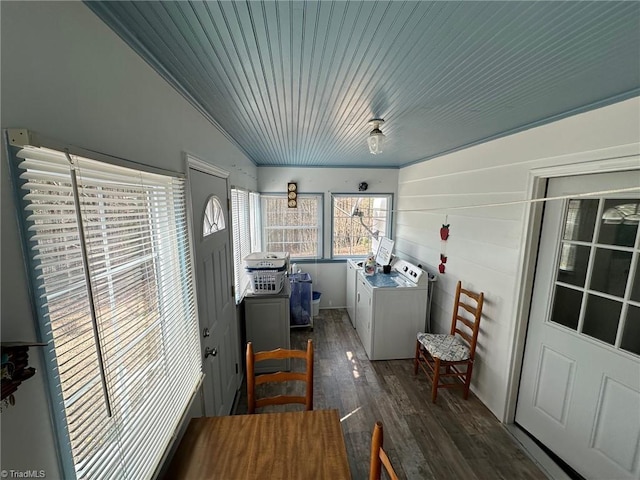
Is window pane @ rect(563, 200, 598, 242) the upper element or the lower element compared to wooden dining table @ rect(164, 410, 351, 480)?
upper

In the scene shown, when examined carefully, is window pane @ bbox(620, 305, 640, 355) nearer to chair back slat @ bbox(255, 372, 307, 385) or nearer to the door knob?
chair back slat @ bbox(255, 372, 307, 385)

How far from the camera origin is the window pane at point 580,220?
1646 millimetres

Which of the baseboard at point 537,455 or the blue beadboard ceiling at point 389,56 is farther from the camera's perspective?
the baseboard at point 537,455

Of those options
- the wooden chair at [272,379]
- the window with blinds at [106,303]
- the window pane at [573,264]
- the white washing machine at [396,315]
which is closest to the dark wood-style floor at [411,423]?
the white washing machine at [396,315]

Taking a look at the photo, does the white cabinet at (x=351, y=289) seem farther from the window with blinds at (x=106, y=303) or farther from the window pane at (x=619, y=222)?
the window with blinds at (x=106, y=303)

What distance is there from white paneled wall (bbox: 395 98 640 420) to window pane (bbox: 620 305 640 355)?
0.58 m

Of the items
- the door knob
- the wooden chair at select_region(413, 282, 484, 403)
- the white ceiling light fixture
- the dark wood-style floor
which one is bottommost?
the dark wood-style floor

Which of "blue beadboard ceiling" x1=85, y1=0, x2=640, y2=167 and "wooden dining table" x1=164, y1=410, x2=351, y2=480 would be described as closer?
"blue beadboard ceiling" x1=85, y1=0, x2=640, y2=167

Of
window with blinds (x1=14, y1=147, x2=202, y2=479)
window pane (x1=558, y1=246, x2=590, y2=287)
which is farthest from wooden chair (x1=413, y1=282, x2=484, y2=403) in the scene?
window with blinds (x1=14, y1=147, x2=202, y2=479)

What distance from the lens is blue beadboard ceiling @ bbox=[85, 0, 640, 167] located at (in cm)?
82

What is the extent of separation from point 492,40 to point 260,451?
1902 millimetres

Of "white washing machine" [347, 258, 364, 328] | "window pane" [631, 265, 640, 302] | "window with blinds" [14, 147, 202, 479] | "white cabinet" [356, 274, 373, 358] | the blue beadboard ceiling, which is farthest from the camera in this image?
"white washing machine" [347, 258, 364, 328]

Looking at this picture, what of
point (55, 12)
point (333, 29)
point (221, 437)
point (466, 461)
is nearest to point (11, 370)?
point (55, 12)

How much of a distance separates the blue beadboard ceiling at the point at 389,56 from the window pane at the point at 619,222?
0.58 m
